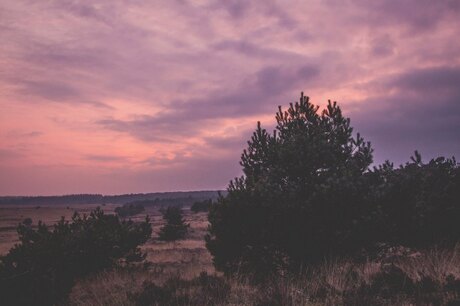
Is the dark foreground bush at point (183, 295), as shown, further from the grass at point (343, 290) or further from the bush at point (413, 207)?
the bush at point (413, 207)

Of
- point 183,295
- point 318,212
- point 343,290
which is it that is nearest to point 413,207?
point 318,212

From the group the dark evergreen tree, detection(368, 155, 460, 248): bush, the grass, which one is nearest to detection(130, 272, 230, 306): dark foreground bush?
the grass

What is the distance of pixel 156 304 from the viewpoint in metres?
6.61

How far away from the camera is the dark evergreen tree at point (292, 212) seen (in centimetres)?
906

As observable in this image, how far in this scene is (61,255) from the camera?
12453mm

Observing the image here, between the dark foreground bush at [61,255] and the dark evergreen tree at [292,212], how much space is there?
3.88m

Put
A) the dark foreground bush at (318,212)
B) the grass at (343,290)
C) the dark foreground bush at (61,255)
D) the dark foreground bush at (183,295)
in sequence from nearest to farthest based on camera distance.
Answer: the grass at (343,290) < the dark foreground bush at (183,295) < the dark foreground bush at (61,255) < the dark foreground bush at (318,212)

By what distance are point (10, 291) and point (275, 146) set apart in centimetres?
709

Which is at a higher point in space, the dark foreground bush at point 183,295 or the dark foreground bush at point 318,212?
the dark foreground bush at point 318,212

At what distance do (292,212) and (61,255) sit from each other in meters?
7.96

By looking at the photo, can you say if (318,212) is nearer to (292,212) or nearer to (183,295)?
(292,212)

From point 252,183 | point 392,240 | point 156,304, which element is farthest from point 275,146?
point 156,304

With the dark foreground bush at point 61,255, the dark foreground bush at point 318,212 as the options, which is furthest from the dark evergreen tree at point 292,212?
the dark foreground bush at point 61,255

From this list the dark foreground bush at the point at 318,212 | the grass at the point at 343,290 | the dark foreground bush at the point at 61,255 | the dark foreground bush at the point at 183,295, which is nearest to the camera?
the grass at the point at 343,290
